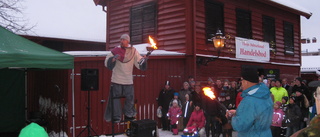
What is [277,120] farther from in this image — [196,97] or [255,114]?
[255,114]

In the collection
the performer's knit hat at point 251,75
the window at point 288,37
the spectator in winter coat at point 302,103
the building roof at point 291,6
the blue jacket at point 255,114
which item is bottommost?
the spectator in winter coat at point 302,103

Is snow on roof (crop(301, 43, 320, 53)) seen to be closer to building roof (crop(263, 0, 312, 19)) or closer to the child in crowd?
building roof (crop(263, 0, 312, 19))

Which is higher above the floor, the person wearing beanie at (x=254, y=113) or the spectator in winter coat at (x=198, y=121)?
the person wearing beanie at (x=254, y=113)

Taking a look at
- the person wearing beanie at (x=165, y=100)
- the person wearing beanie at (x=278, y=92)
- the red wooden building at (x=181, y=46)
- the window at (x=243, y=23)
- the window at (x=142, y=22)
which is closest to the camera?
the red wooden building at (x=181, y=46)

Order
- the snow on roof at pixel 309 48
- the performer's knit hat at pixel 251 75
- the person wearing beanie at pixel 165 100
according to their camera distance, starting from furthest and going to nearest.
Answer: the snow on roof at pixel 309 48 → the person wearing beanie at pixel 165 100 → the performer's knit hat at pixel 251 75

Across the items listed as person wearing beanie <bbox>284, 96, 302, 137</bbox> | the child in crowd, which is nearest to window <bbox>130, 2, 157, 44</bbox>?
the child in crowd

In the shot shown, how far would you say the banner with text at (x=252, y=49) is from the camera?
39.5ft

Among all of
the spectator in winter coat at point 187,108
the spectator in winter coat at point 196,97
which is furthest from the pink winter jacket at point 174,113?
the spectator in winter coat at point 196,97

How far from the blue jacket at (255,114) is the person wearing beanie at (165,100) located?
20.2 feet

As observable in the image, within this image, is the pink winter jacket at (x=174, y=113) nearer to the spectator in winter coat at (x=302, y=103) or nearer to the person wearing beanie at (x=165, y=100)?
the person wearing beanie at (x=165, y=100)

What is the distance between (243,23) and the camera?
1288 cm

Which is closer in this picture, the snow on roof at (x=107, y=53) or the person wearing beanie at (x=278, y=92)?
the snow on roof at (x=107, y=53)

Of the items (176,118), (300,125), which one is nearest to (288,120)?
(300,125)

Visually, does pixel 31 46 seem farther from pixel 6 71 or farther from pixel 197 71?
pixel 197 71
